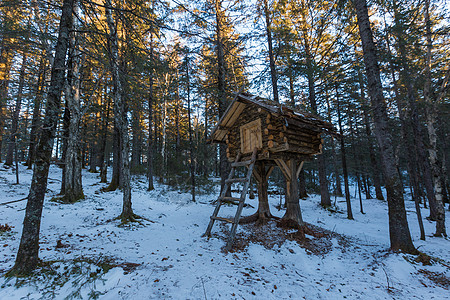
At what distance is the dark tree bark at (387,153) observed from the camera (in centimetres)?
583

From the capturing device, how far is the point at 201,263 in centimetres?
484

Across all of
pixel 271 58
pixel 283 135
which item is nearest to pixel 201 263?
pixel 283 135

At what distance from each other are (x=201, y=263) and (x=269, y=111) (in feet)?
17.7

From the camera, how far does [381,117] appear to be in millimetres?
6254

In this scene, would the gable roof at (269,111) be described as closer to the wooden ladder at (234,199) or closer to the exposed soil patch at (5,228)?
the wooden ladder at (234,199)

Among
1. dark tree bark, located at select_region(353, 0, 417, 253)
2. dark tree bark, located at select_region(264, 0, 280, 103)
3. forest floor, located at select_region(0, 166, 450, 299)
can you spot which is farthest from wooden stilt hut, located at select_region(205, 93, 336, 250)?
dark tree bark, located at select_region(264, 0, 280, 103)

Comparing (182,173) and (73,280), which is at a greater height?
(182,173)

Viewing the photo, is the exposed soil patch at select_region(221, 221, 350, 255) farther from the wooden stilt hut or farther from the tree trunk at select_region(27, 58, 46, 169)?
the tree trunk at select_region(27, 58, 46, 169)

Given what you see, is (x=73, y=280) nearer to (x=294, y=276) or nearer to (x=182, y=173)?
(x=294, y=276)

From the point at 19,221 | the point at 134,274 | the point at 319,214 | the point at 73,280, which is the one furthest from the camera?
the point at 319,214

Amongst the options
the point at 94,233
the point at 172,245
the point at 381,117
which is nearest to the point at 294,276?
the point at 172,245

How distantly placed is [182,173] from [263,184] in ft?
43.5

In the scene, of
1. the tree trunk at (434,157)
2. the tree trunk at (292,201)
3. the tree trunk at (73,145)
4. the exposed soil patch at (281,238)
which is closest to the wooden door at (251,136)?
the tree trunk at (292,201)

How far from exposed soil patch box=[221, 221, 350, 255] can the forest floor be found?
0.04 m
